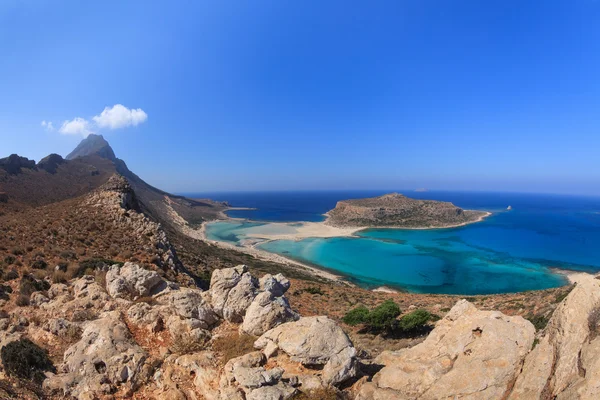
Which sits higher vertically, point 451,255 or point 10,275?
point 10,275

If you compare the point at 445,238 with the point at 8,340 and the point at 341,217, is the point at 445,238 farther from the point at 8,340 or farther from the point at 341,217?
the point at 8,340

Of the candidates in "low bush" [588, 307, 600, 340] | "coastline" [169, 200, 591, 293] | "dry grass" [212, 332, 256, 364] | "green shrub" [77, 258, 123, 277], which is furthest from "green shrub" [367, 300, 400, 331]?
"coastline" [169, 200, 591, 293]

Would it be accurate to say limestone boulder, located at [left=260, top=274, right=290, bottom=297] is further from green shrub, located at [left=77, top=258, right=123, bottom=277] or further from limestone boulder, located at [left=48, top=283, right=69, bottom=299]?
green shrub, located at [left=77, top=258, right=123, bottom=277]

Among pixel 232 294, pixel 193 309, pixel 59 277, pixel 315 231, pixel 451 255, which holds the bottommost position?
pixel 451 255

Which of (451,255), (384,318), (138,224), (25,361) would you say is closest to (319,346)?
(25,361)

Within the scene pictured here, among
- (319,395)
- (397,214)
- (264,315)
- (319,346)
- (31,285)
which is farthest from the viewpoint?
(397,214)

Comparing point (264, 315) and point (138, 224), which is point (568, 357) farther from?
point (138, 224)

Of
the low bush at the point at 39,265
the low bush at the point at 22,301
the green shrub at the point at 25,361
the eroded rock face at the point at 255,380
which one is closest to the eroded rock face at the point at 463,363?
the eroded rock face at the point at 255,380
